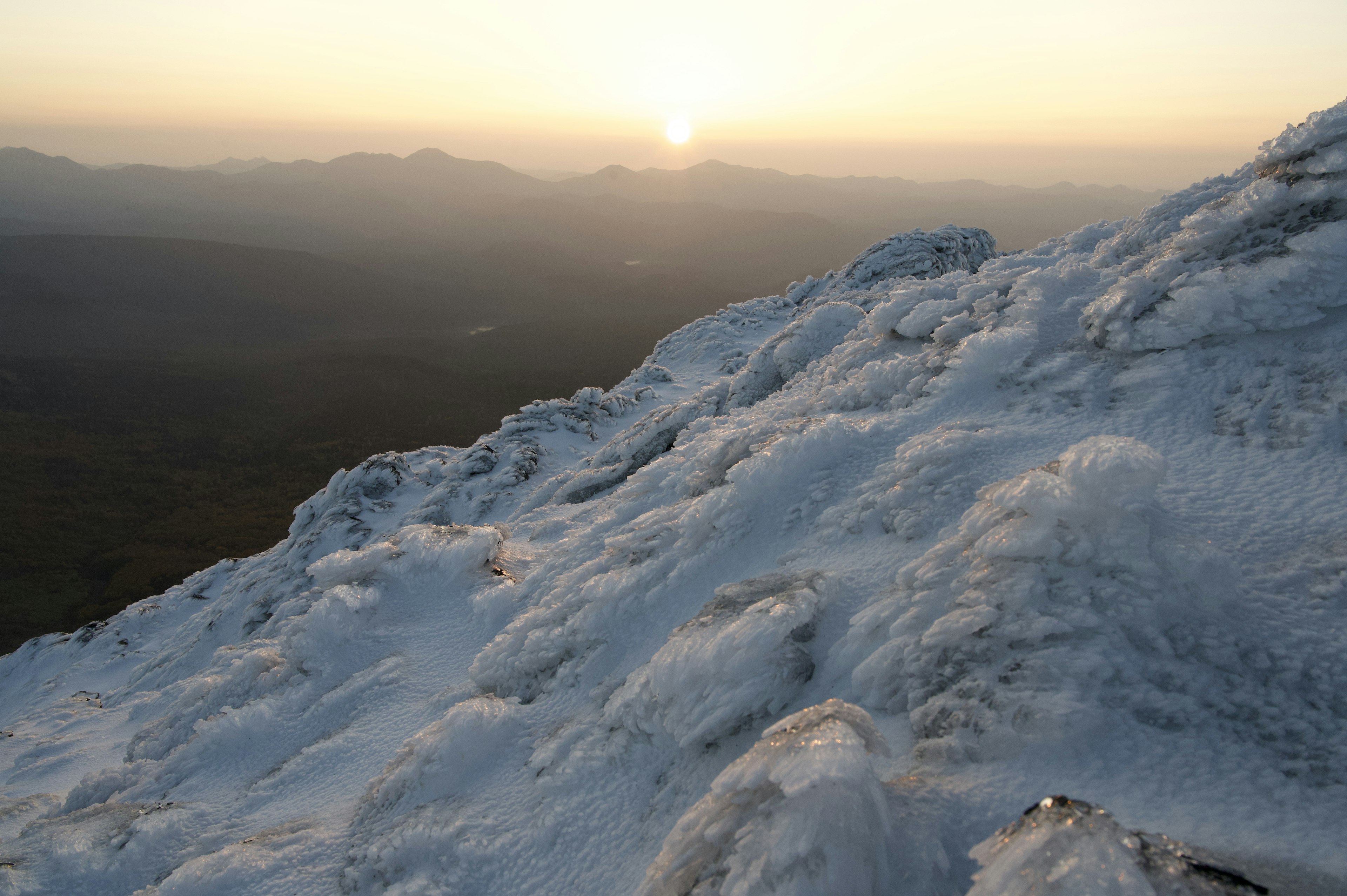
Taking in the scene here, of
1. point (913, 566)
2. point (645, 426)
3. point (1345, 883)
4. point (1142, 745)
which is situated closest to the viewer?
point (1345, 883)

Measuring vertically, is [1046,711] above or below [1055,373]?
below

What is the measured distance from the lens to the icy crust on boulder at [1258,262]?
7.43m

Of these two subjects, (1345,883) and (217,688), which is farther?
(217,688)

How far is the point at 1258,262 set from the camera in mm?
8109

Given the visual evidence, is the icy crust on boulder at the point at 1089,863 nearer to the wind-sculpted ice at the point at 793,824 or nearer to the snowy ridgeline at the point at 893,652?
the snowy ridgeline at the point at 893,652

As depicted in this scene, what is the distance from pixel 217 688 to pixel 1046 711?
15.4 m

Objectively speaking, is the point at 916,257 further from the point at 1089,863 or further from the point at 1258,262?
the point at 1089,863

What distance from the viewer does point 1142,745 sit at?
4312mm

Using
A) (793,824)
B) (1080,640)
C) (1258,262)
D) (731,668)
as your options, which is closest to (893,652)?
(1080,640)

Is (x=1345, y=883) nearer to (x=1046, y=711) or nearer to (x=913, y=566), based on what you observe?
(x=1046, y=711)

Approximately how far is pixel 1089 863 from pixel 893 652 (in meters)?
2.81

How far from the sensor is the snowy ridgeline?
4.05m

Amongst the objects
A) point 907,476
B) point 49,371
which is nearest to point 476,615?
point 907,476

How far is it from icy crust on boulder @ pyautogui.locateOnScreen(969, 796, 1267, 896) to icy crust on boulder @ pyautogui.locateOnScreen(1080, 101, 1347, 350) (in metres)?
7.62
